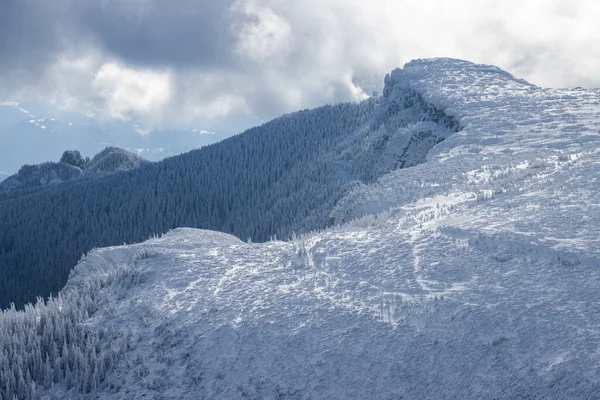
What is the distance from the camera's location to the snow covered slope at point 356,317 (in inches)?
485

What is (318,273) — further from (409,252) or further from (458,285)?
(458,285)

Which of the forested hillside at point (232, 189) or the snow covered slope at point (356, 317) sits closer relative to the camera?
the snow covered slope at point (356, 317)

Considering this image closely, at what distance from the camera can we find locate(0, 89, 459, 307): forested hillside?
282 feet

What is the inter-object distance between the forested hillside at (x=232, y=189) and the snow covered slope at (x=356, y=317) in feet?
157

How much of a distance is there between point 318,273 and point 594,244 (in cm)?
873

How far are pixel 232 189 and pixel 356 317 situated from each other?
4622 inches

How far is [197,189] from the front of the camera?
442 ft

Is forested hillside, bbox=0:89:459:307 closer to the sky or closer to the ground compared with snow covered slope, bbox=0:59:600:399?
closer to the sky

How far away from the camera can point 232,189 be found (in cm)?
13050

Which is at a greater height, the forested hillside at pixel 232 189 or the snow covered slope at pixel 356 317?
the forested hillside at pixel 232 189

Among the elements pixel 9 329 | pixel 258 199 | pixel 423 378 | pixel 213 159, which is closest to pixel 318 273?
pixel 423 378

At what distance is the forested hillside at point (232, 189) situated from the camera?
85.9 m

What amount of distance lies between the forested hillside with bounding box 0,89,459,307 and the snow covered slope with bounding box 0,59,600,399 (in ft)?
157

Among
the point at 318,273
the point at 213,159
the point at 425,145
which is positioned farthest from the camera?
the point at 213,159
